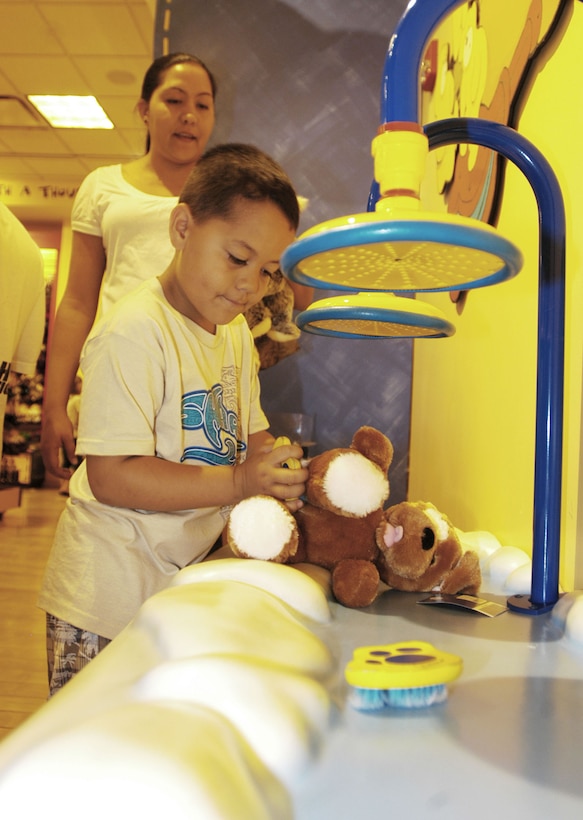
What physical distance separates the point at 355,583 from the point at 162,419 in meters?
0.41

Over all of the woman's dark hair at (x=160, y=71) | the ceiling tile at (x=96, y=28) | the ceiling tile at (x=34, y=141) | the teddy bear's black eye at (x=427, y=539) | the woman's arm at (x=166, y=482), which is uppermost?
the ceiling tile at (x=34, y=141)

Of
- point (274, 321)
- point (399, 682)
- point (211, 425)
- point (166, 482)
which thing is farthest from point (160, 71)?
point (399, 682)

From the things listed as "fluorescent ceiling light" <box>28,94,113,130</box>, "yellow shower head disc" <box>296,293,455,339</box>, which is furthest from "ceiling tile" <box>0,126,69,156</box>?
"yellow shower head disc" <box>296,293,455,339</box>

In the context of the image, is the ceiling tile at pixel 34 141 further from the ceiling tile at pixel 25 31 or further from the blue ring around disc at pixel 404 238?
the blue ring around disc at pixel 404 238

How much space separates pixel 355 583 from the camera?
574 mm

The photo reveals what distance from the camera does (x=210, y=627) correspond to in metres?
0.38

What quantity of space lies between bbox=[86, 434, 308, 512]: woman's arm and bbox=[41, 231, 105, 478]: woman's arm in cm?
42

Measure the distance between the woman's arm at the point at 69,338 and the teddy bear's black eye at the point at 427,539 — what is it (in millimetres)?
778

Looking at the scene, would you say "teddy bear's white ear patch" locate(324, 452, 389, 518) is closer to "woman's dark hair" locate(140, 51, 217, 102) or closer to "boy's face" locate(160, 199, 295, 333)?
"boy's face" locate(160, 199, 295, 333)

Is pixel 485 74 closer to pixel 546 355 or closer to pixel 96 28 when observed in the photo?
pixel 546 355

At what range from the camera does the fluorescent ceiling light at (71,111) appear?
4.32 metres

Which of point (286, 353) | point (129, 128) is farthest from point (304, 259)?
point (129, 128)

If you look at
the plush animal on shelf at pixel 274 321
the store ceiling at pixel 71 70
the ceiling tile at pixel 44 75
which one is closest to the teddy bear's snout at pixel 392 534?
the plush animal on shelf at pixel 274 321

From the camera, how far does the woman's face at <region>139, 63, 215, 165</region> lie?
145 centimetres
